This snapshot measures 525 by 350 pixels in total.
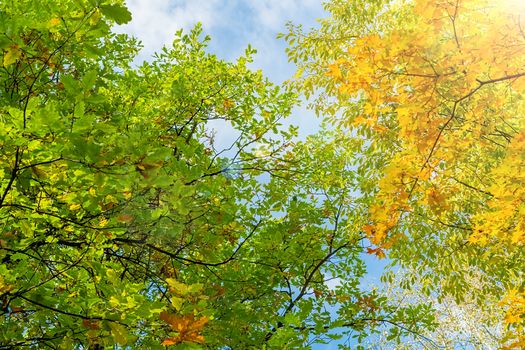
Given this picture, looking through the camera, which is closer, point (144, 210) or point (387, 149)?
point (144, 210)

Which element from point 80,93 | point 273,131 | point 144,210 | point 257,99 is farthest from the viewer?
point 257,99

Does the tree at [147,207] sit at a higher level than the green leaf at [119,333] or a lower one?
higher

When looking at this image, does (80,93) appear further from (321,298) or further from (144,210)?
(321,298)

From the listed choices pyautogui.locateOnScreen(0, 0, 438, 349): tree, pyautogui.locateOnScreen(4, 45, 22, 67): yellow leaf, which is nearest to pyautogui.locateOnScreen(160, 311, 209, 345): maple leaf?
pyautogui.locateOnScreen(0, 0, 438, 349): tree

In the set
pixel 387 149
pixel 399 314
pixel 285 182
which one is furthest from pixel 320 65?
pixel 399 314

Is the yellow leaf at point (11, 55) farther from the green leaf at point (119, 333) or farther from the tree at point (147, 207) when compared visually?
the green leaf at point (119, 333)

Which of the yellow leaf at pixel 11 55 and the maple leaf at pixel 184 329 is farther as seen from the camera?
the maple leaf at pixel 184 329

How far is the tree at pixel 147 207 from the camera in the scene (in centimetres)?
224

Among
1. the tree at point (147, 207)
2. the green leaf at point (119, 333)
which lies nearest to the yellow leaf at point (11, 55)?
the tree at point (147, 207)

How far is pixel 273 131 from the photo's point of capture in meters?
5.86

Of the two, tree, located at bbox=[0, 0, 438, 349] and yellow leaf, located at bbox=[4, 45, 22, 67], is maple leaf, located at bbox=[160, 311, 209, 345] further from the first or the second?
yellow leaf, located at bbox=[4, 45, 22, 67]

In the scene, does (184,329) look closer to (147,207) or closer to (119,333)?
(119,333)

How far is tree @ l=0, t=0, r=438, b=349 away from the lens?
7.36ft

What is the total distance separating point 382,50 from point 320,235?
381cm
